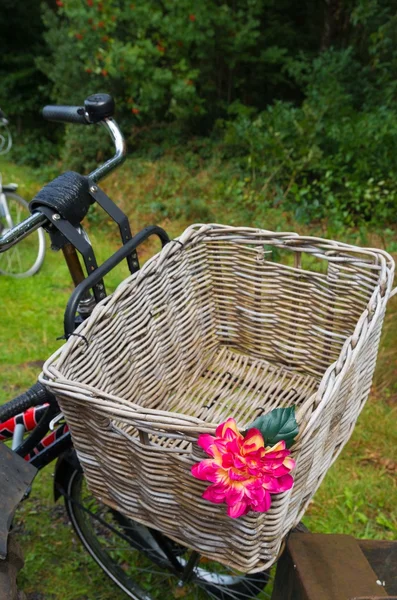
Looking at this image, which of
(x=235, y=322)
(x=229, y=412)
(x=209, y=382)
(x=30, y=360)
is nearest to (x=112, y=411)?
(x=229, y=412)

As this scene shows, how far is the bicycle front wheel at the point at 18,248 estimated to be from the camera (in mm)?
4098

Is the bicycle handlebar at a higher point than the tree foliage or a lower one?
higher

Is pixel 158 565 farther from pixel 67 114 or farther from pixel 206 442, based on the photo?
pixel 67 114

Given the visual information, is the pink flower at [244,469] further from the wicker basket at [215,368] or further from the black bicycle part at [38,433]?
the black bicycle part at [38,433]

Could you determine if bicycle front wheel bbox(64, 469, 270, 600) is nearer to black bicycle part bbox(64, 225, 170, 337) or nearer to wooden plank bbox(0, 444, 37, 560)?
wooden plank bbox(0, 444, 37, 560)

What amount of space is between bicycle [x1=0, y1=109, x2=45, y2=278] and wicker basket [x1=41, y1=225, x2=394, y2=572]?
8.58 feet

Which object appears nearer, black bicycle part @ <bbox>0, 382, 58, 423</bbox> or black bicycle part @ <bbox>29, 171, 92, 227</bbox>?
black bicycle part @ <bbox>29, 171, 92, 227</bbox>

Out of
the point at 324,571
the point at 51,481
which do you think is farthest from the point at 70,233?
the point at 51,481

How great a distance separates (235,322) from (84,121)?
788 millimetres

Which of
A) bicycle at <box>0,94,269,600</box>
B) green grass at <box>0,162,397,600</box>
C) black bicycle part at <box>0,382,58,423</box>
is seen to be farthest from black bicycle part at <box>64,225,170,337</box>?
green grass at <box>0,162,397,600</box>

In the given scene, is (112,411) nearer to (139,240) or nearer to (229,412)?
(139,240)

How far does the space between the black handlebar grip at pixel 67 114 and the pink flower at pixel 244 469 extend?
3.34 feet

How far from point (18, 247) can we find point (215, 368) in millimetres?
3079

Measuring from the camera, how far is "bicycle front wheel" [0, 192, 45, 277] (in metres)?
4.10
